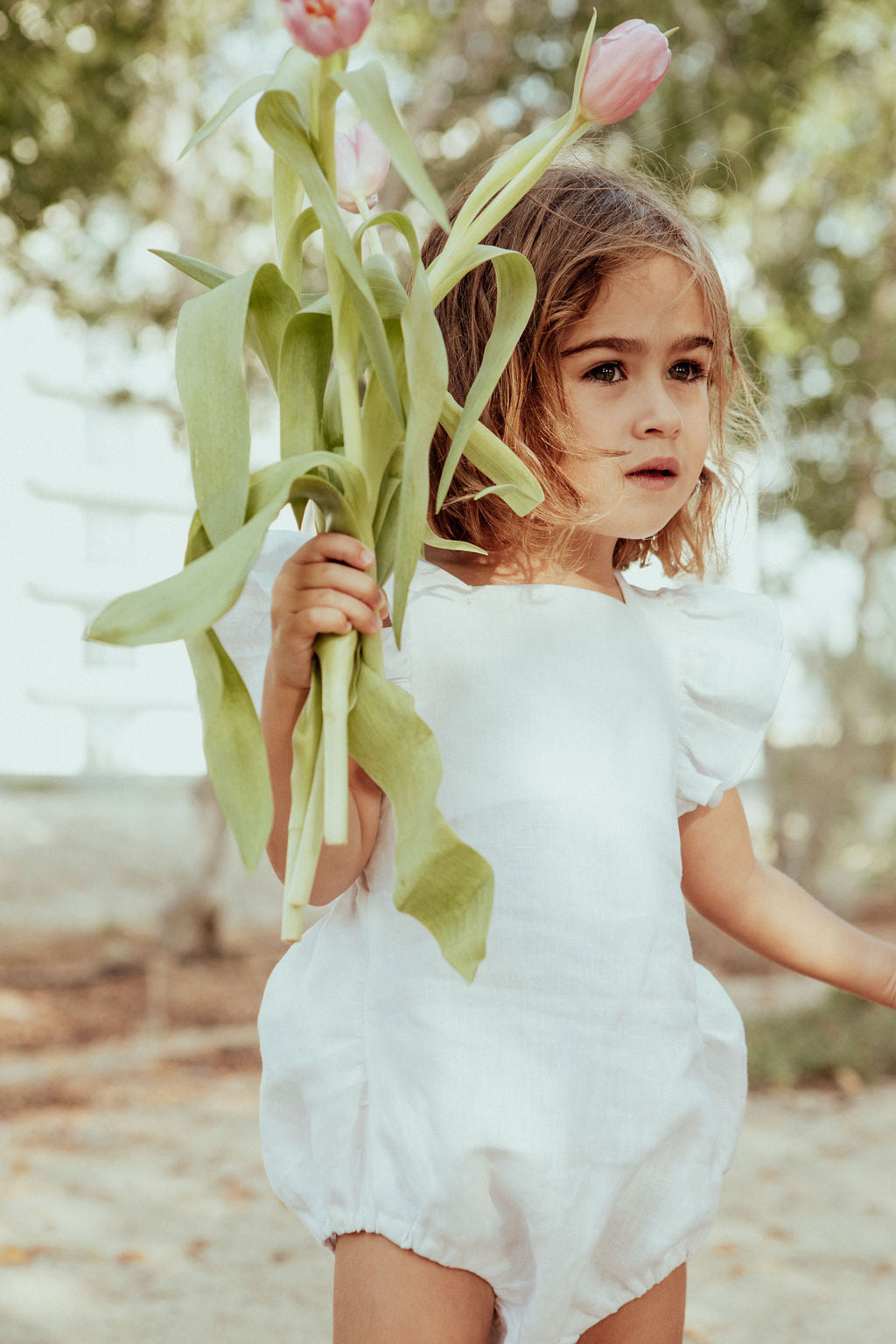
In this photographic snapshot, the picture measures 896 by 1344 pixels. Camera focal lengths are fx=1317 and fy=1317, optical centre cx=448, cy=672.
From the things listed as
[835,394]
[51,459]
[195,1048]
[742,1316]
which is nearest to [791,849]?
[835,394]

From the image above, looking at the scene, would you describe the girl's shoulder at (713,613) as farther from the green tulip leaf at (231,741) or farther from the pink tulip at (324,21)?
the pink tulip at (324,21)

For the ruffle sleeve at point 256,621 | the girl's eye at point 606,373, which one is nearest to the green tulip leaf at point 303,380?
the ruffle sleeve at point 256,621

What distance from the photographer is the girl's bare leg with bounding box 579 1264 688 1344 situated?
4.44 feet

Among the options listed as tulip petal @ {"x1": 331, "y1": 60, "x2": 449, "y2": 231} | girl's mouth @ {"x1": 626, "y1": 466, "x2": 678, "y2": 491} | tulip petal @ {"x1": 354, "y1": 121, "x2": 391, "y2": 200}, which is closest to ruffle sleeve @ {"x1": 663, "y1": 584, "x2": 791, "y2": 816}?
girl's mouth @ {"x1": 626, "y1": 466, "x2": 678, "y2": 491}

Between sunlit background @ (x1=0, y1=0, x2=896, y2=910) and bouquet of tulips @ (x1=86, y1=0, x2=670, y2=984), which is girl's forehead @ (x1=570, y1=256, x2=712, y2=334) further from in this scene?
sunlit background @ (x1=0, y1=0, x2=896, y2=910)

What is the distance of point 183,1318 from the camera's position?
2961 millimetres

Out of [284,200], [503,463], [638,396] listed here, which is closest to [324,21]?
[284,200]

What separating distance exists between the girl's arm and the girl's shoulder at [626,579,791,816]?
111mm

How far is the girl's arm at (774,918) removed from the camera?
1.60m

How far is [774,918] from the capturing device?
1.62 m

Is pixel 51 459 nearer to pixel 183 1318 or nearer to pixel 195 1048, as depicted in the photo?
pixel 195 1048

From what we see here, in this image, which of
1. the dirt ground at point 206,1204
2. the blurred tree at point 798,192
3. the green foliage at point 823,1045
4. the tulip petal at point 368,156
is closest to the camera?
the tulip petal at point 368,156

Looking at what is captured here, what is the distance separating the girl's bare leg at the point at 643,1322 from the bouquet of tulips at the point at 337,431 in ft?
2.07

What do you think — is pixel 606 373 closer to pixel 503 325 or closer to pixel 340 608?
pixel 503 325
